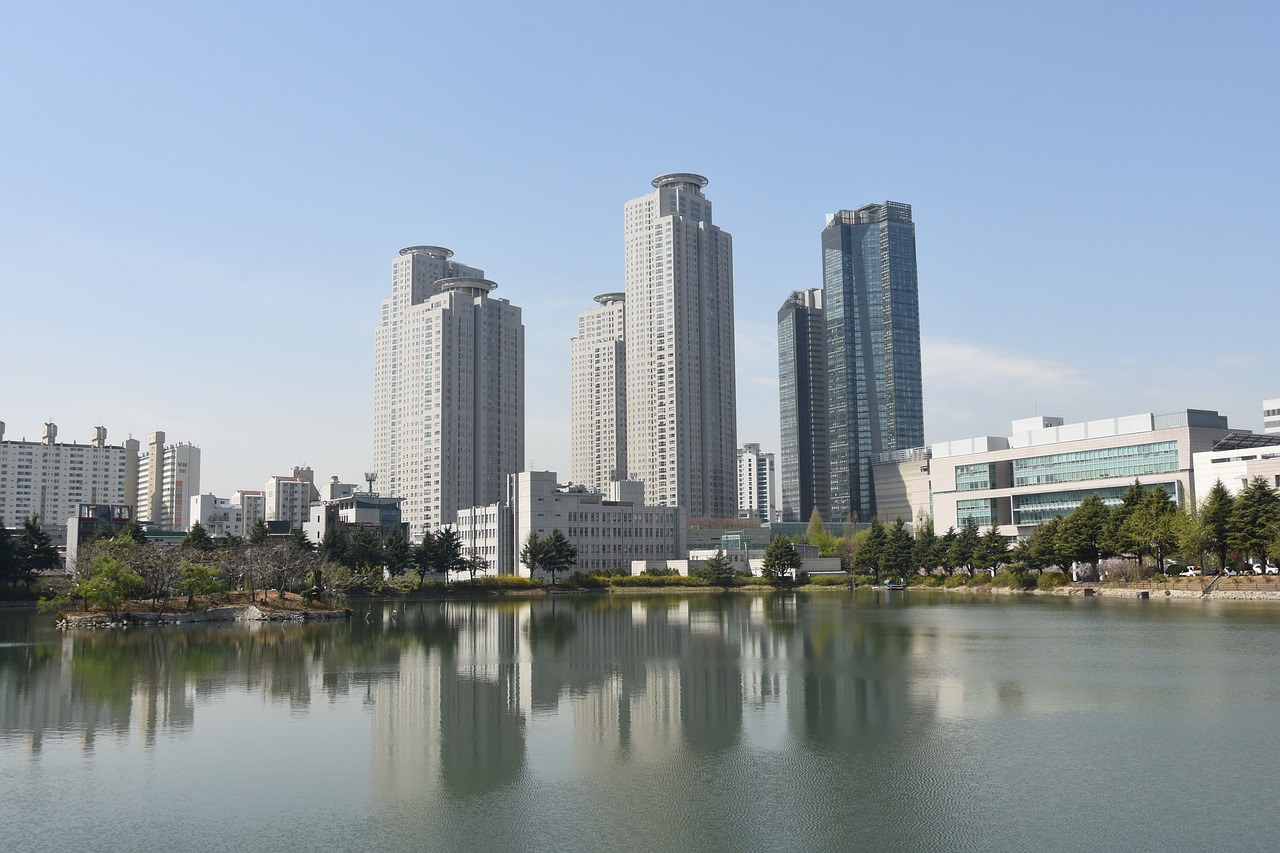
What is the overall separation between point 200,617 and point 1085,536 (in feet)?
234

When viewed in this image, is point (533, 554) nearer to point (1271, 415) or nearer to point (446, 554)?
point (446, 554)

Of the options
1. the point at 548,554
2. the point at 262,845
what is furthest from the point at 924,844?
the point at 548,554

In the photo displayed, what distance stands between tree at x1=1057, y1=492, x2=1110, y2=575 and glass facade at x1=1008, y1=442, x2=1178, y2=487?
21.9 m

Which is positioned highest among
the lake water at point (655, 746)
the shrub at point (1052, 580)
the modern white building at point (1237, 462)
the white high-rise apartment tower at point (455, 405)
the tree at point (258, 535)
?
the white high-rise apartment tower at point (455, 405)

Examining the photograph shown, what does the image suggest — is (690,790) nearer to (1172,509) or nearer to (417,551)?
(1172,509)

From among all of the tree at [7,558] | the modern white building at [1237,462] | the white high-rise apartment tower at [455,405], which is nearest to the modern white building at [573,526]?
the white high-rise apartment tower at [455,405]

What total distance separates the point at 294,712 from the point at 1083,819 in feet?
68.7

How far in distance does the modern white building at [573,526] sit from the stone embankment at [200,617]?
58125 millimetres

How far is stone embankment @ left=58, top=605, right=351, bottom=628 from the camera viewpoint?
62.0 metres

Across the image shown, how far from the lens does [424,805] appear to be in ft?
63.6

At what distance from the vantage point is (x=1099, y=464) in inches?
4665

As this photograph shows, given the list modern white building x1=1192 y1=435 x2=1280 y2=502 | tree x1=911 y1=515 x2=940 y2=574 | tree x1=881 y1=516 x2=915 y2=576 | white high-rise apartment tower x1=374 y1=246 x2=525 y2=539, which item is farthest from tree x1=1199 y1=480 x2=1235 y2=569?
white high-rise apartment tower x1=374 y1=246 x2=525 y2=539

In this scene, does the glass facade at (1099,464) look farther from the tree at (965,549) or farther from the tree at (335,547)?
the tree at (335,547)

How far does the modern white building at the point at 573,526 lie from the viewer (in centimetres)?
13088
